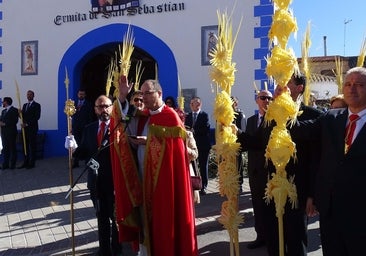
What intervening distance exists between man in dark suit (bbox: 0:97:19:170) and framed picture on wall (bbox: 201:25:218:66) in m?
4.94

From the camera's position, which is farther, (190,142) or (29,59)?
(29,59)

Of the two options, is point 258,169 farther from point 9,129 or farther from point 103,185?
point 9,129

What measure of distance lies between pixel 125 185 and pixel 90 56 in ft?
31.9

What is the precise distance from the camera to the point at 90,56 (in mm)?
13312

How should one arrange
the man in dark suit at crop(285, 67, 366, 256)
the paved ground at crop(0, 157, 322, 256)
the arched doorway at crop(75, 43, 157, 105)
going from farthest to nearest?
the arched doorway at crop(75, 43, 157, 105) → the paved ground at crop(0, 157, 322, 256) → the man in dark suit at crop(285, 67, 366, 256)

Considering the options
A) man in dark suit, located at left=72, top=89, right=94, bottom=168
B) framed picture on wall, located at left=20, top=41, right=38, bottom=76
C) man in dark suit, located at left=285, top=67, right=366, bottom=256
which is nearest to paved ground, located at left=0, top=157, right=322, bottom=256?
man in dark suit, located at left=72, top=89, right=94, bottom=168

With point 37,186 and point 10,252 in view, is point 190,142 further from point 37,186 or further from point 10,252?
point 37,186

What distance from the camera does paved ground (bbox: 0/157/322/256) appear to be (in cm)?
557

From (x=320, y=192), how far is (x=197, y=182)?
151 centimetres

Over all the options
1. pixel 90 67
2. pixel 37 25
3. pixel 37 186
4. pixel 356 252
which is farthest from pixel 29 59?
pixel 356 252

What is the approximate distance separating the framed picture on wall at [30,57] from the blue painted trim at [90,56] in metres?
0.77

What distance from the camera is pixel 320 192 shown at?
3.38 metres

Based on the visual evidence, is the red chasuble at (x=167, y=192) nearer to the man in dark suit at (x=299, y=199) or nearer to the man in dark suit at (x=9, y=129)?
the man in dark suit at (x=299, y=199)

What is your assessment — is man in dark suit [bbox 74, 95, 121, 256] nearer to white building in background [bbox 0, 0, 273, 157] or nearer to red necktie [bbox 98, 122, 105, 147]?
red necktie [bbox 98, 122, 105, 147]
